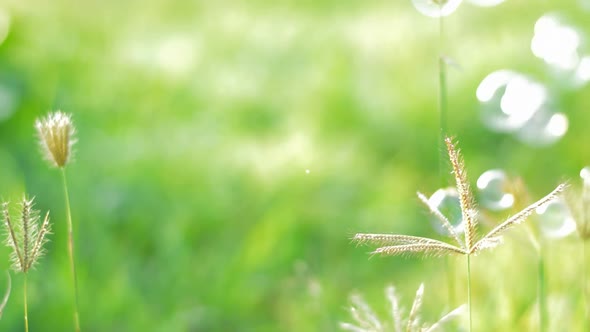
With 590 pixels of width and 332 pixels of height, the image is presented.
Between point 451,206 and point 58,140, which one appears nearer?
point 58,140

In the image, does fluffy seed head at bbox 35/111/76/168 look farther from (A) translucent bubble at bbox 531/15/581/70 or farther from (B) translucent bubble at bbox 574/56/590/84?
(A) translucent bubble at bbox 531/15/581/70

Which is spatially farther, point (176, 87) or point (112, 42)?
point (112, 42)

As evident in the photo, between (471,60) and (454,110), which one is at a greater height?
(471,60)

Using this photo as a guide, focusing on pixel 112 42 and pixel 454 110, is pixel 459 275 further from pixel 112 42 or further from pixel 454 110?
pixel 112 42

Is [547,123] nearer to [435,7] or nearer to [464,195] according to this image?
[435,7]

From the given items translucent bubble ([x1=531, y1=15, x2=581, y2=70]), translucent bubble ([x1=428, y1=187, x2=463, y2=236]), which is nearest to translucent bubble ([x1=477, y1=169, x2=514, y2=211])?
translucent bubble ([x1=428, y1=187, x2=463, y2=236])

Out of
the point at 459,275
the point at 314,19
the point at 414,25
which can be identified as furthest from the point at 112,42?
the point at 459,275

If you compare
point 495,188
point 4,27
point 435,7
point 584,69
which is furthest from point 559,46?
point 4,27
